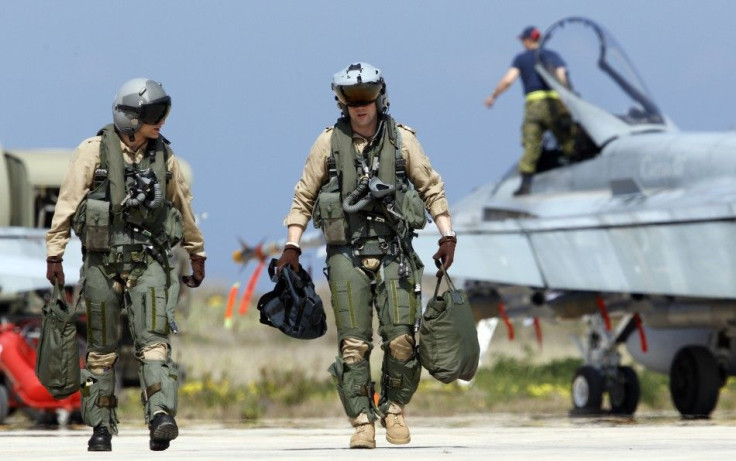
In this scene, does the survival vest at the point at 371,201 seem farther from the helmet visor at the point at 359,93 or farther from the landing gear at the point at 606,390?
the landing gear at the point at 606,390

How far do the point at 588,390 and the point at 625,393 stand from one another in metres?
0.45

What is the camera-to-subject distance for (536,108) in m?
20.0

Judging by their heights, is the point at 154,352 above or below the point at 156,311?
below

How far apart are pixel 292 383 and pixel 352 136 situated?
1611 cm

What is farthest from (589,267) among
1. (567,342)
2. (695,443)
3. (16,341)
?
(567,342)

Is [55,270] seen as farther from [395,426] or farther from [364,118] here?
[395,426]

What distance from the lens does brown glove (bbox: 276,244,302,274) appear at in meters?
9.86

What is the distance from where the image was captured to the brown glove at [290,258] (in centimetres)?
986

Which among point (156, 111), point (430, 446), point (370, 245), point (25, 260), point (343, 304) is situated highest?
point (156, 111)

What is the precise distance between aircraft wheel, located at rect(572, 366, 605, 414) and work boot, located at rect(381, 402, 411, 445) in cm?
1032

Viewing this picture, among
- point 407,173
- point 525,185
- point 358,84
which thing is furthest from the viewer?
point 525,185

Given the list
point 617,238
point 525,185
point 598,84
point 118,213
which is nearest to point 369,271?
point 118,213

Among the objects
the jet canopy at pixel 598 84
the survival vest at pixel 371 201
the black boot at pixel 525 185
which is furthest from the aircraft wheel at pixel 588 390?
the survival vest at pixel 371 201

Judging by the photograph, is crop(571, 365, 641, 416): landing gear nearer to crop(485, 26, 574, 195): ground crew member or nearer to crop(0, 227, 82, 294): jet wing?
crop(485, 26, 574, 195): ground crew member
